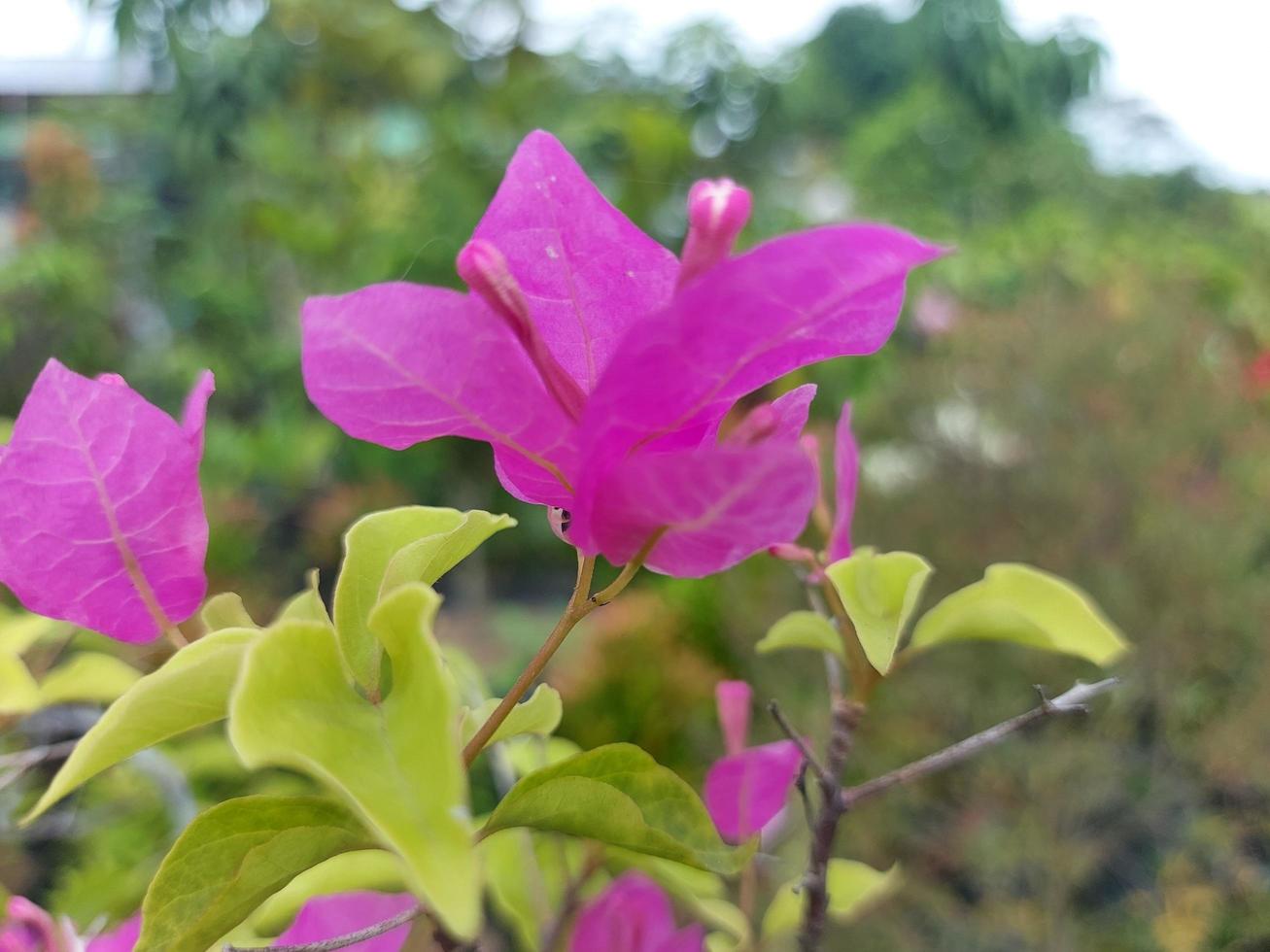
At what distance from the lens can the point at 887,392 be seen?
1596 millimetres

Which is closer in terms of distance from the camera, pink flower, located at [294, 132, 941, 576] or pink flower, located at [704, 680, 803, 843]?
pink flower, located at [294, 132, 941, 576]

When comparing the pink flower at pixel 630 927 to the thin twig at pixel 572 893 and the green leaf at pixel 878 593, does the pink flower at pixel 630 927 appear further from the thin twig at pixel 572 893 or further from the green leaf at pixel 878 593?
the green leaf at pixel 878 593

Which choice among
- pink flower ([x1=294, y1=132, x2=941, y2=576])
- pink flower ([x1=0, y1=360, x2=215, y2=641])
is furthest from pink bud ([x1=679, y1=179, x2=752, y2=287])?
pink flower ([x1=0, y1=360, x2=215, y2=641])

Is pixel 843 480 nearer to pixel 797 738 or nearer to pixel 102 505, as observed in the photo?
pixel 797 738

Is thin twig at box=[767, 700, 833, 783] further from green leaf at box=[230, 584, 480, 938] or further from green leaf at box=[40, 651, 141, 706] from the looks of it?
green leaf at box=[40, 651, 141, 706]

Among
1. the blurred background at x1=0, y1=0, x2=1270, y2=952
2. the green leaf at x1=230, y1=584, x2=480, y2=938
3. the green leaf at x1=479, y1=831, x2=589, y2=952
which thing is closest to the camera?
the green leaf at x1=230, y1=584, x2=480, y2=938

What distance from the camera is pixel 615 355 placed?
139 millimetres

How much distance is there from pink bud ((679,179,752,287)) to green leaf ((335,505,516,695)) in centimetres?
6

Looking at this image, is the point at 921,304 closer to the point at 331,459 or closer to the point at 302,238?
the point at 331,459

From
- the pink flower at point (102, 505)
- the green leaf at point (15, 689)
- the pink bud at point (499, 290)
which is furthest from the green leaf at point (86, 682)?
the pink bud at point (499, 290)

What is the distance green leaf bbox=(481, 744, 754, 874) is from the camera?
0.55ft

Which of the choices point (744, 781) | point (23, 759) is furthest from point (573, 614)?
point (23, 759)

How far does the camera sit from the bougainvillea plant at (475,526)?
13 centimetres

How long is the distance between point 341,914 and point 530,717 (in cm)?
10
